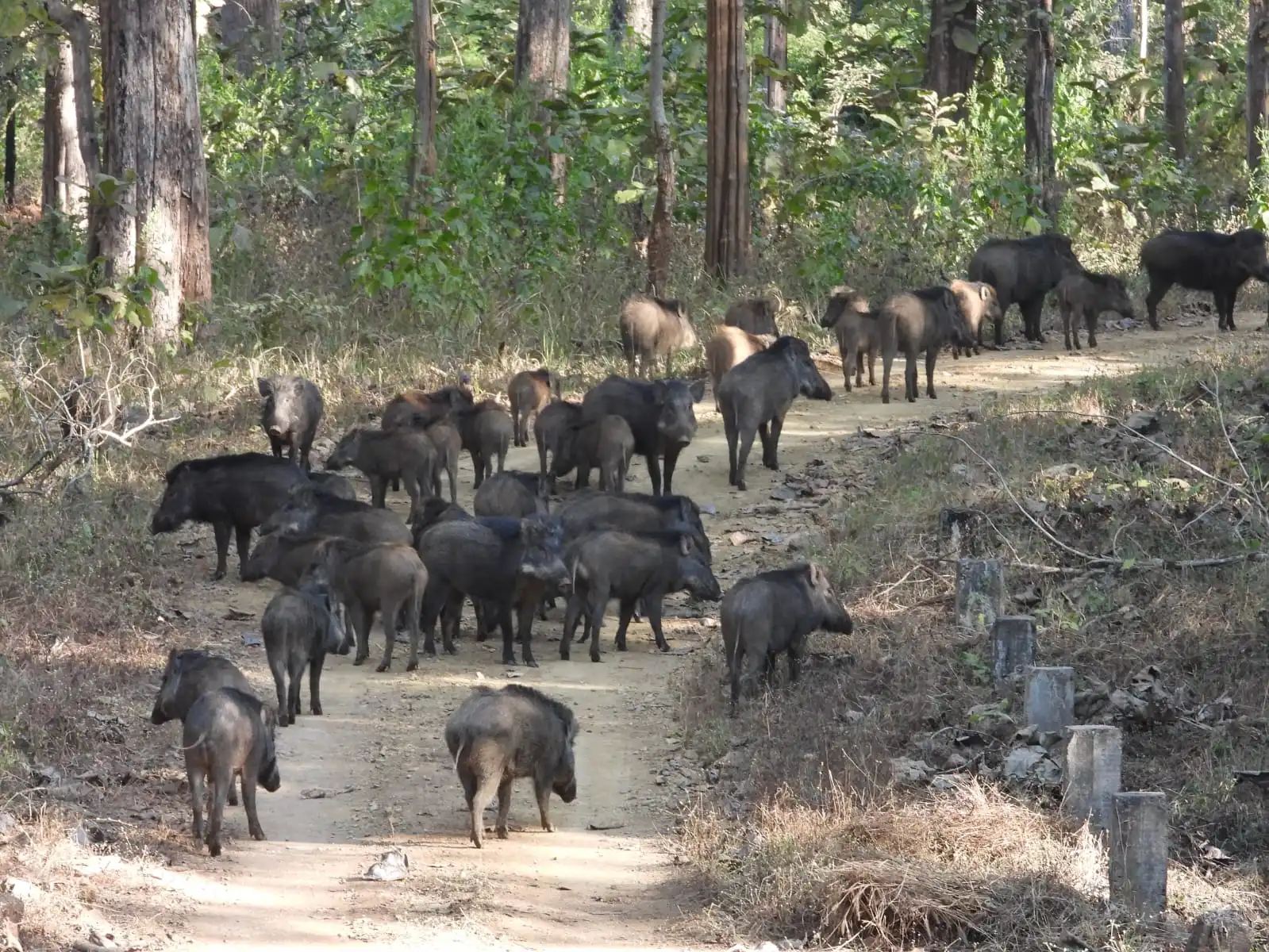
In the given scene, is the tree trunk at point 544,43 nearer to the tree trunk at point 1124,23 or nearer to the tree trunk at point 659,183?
the tree trunk at point 659,183

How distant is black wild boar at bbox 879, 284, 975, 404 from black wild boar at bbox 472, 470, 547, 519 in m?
4.99

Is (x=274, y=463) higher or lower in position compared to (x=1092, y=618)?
higher

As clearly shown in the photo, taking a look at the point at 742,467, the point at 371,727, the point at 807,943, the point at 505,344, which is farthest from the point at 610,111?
the point at 807,943

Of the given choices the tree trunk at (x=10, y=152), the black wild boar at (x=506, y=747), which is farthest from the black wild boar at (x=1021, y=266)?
the tree trunk at (x=10, y=152)

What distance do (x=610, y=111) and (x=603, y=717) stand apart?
12.1 metres

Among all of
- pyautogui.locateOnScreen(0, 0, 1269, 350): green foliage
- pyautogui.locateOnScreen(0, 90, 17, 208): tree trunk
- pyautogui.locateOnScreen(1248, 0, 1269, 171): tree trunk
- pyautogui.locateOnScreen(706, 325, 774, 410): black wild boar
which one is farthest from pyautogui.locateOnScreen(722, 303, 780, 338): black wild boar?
pyautogui.locateOnScreen(0, 90, 17, 208): tree trunk

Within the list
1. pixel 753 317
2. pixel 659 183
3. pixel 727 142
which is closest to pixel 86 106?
pixel 659 183

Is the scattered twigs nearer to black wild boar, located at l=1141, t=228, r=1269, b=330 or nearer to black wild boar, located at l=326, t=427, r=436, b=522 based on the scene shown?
black wild boar, located at l=326, t=427, r=436, b=522

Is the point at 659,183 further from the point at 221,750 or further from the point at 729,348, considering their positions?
the point at 221,750

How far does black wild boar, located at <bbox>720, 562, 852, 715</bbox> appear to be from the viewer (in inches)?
410

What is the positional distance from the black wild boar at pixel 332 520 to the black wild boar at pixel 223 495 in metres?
0.50

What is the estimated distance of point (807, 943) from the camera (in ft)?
24.2

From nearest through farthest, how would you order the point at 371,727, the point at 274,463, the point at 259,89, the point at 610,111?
1. the point at 371,727
2. the point at 274,463
3. the point at 610,111
4. the point at 259,89

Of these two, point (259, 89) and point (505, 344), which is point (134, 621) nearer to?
point (505, 344)
